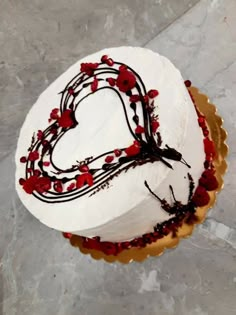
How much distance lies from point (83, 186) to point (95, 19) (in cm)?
108

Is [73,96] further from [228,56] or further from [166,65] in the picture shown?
[228,56]

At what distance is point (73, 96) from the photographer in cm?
185

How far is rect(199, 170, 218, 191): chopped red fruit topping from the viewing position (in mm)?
1810

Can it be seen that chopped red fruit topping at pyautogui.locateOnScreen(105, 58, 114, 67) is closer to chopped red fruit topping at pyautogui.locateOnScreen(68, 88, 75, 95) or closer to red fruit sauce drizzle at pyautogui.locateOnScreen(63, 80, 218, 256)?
chopped red fruit topping at pyautogui.locateOnScreen(68, 88, 75, 95)

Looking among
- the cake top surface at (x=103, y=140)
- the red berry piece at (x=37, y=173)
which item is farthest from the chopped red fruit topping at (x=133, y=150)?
the red berry piece at (x=37, y=173)

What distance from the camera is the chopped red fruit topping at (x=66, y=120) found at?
179 centimetres

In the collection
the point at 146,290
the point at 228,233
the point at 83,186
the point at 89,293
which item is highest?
the point at 83,186

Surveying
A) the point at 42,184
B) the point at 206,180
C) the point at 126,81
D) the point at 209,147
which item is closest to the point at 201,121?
the point at 209,147

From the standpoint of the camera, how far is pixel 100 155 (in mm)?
1668

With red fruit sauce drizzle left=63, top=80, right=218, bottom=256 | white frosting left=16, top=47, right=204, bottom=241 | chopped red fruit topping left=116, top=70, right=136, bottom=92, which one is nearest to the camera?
white frosting left=16, top=47, right=204, bottom=241

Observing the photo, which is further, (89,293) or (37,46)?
(37,46)

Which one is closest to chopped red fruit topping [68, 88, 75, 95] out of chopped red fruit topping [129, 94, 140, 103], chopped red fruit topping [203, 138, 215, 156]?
chopped red fruit topping [129, 94, 140, 103]

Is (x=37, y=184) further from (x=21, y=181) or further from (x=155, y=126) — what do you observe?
(x=155, y=126)

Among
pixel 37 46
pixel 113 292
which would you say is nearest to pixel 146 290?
pixel 113 292
